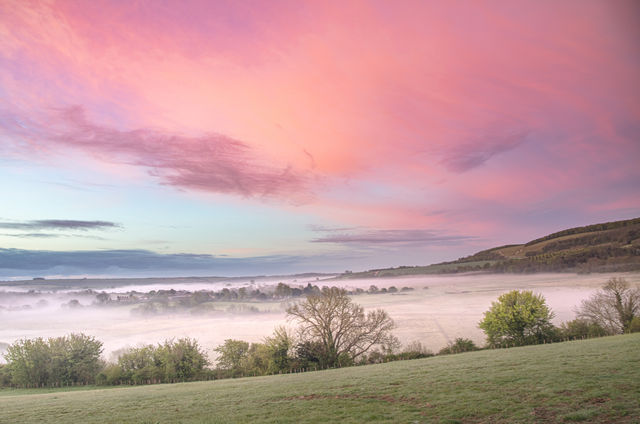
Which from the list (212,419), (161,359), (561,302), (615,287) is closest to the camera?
(212,419)

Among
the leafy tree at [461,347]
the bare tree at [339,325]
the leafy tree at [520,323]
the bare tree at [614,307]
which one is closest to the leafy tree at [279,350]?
the bare tree at [339,325]

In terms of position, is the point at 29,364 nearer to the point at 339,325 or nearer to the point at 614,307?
the point at 339,325

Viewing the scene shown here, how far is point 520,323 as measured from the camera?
70500 mm

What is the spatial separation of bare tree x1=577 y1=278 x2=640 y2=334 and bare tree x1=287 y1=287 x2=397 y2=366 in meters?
52.5

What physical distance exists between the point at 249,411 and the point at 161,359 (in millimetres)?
69561

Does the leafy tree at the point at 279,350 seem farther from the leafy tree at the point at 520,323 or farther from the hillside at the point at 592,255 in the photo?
the hillside at the point at 592,255

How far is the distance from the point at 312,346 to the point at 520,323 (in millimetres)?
44018

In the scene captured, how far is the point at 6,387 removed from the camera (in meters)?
74.1

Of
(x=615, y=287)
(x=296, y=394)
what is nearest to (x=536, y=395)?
(x=296, y=394)

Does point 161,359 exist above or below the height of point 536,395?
below

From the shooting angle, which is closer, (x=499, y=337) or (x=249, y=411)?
(x=249, y=411)

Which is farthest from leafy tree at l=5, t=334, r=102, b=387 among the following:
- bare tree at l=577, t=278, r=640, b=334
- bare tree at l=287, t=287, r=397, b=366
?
bare tree at l=577, t=278, r=640, b=334

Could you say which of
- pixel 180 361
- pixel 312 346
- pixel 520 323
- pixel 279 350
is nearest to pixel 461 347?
pixel 520 323

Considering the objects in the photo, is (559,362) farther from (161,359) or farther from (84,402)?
(161,359)
